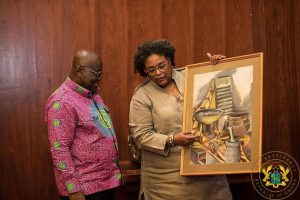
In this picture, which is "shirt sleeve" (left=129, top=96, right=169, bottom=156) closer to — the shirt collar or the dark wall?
the shirt collar

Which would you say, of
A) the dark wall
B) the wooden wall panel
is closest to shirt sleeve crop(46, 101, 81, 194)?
the dark wall

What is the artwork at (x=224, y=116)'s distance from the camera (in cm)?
193

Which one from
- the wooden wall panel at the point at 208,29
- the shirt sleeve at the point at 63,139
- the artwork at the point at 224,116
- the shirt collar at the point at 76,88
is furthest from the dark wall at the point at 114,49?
the artwork at the point at 224,116

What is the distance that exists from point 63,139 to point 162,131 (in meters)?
0.51

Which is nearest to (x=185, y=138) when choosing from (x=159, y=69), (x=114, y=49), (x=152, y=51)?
(x=159, y=69)

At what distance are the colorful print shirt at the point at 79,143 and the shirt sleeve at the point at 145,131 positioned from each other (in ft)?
0.55

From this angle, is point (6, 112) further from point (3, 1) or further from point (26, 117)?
point (3, 1)

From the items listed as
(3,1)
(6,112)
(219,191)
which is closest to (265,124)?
(219,191)

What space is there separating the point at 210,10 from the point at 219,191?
5.20 feet

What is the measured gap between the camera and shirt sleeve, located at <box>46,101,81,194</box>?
2.03m

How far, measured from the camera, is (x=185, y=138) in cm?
202

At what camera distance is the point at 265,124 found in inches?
131

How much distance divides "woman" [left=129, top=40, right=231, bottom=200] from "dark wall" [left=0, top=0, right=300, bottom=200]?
85cm

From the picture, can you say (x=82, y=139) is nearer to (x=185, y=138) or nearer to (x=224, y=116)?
(x=185, y=138)
